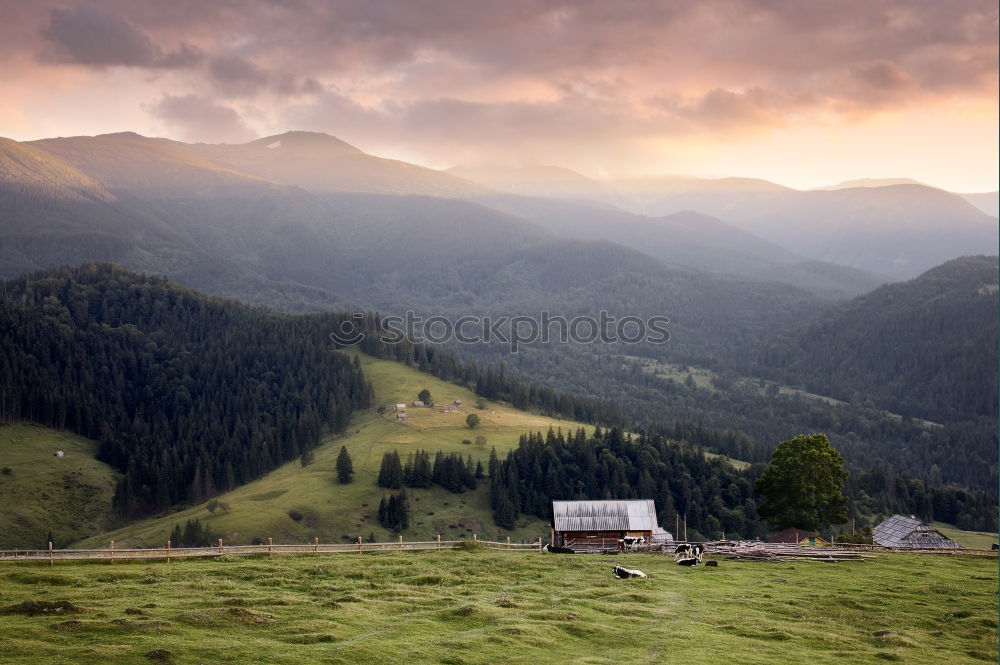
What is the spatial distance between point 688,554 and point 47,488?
144628mm

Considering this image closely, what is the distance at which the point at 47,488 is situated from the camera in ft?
519

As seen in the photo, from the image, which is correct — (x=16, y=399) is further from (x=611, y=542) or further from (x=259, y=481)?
(x=611, y=542)

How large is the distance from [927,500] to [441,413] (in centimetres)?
11415

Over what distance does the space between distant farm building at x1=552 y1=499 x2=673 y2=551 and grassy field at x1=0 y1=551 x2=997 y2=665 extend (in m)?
28.4

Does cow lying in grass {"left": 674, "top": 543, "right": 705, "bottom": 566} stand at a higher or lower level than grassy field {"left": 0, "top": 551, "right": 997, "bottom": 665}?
lower

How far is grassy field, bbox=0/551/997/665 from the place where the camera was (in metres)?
35.9

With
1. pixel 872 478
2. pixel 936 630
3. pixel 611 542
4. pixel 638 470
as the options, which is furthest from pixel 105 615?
pixel 872 478

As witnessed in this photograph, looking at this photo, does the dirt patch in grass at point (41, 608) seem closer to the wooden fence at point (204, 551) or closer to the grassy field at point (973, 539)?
the wooden fence at point (204, 551)

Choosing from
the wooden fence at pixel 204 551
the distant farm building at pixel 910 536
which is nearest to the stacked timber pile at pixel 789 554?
the wooden fence at pixel 204 551

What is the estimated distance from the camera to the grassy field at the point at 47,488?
144 metres

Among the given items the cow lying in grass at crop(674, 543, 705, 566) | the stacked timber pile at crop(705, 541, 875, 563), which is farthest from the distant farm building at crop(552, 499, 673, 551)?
the stacked timber pile at crop(705, 541, 875, 563)

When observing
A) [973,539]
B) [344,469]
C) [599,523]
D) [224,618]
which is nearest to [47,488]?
[344,469]

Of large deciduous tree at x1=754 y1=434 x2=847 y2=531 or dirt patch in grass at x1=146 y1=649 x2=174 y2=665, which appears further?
large deciduous tree at x1=754 y1=434 x2=847 y2=531

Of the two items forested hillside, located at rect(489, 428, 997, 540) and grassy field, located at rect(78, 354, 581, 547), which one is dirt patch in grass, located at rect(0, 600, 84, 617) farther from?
forested hillside, located at rect(489, 428, 997, 540)
